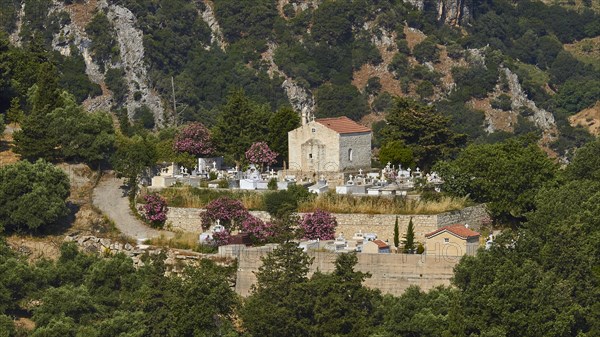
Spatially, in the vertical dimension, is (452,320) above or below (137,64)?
below

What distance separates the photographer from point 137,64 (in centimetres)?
11688

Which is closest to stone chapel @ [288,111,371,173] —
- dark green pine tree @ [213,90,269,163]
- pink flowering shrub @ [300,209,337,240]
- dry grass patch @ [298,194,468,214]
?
dark green pine tree @ [213,90,269,163]

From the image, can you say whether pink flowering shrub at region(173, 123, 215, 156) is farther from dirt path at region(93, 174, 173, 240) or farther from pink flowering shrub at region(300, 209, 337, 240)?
pink flowering shrub at region(300, 209, 337, 240)

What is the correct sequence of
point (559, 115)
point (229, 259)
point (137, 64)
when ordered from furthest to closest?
1. point (559, 115)
2. point (137, 64)
3. point (229, 259)

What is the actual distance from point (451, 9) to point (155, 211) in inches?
3368

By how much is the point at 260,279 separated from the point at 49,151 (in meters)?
14.2

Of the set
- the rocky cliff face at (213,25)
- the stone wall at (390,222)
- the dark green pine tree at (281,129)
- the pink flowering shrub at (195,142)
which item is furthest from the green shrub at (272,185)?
the rocky cliff face at (213,25)

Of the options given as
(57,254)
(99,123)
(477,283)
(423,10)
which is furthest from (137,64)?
(477,283)

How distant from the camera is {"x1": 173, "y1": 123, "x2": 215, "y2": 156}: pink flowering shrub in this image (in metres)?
63.5

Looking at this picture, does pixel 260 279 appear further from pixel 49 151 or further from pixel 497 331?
pixel 49 151

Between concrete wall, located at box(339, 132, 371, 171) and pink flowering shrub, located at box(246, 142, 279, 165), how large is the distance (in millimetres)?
2486

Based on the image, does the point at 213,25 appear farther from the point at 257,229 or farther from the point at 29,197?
the point at 257,229

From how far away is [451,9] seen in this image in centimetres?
14138

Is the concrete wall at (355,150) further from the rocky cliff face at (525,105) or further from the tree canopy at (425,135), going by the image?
the rocky cliff face at (525,105)
